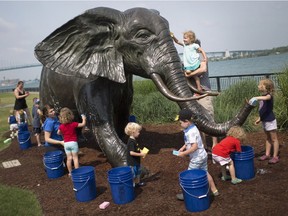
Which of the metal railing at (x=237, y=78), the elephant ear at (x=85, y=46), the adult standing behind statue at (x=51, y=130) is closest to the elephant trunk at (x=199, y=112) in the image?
the elephant ear at (x=85, y=46)

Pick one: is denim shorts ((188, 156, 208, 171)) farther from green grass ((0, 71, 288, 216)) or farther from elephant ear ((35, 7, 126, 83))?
green grass ((0, 71, 288, 216))

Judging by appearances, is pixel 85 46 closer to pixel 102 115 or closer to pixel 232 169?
pixel 102 115

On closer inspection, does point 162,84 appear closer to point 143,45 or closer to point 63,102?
point 143,45

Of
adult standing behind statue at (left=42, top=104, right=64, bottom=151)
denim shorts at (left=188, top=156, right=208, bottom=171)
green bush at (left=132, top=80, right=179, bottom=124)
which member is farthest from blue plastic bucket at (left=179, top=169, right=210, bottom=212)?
green bush at (left=132, top=80, right=179, bottom=124)

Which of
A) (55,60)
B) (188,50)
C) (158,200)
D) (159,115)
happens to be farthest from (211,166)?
(159,115)

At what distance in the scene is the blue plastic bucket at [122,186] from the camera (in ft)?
13.9

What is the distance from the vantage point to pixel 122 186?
425 cm

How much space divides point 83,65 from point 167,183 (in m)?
2.22

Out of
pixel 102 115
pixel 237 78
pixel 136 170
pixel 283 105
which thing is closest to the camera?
pixel 136 170

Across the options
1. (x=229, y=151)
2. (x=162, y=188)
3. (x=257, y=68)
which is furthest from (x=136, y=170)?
(x=257, y=68)

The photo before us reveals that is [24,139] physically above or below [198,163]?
below

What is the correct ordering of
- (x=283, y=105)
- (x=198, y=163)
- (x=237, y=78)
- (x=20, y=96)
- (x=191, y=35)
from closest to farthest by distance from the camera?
1. (x=198, y=163)
2. (x=191, y=35)
3. (x=283, y=105)
4. (x=20, y=96)
5. (x=237, y=78)

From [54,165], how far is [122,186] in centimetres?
201

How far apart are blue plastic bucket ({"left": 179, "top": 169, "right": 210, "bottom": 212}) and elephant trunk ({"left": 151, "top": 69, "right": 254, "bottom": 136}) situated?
2.67 feet
